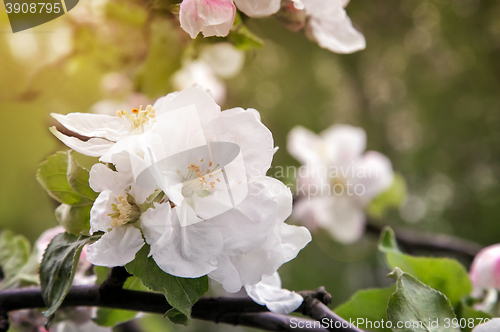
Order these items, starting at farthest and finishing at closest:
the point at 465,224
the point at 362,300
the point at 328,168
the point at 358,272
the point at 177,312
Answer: the point at 465,224 → the point at 358,272 → the point at 328,168 → the point at 362,300 → the point at 177,312

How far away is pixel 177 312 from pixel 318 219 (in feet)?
1.67

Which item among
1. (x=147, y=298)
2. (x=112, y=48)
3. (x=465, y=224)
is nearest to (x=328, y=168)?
(x=112, y=48)

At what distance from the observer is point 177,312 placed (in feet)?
0.63

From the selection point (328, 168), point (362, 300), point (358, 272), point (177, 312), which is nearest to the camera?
point (177, 312)

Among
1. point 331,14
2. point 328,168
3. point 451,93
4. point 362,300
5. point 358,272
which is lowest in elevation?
point 358,272

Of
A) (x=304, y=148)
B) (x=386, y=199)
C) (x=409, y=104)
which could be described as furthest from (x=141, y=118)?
(x=409, y=104)

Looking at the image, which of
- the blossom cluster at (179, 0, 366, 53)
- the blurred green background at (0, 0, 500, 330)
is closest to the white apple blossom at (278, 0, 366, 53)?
the blossom cluster at (179, 0, 366, 53)

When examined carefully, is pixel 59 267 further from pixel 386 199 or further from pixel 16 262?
pixel 386 199

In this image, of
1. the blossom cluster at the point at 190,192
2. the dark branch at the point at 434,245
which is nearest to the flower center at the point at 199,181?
the blossom cluster at the point at 190,192

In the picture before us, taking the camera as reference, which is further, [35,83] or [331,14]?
[35,83]

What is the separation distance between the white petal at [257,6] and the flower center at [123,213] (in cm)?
13

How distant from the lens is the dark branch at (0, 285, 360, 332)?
0.70ft

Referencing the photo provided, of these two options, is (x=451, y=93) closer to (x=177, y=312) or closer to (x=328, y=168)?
(x=328, y=168)

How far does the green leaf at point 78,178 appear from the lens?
0.21m
